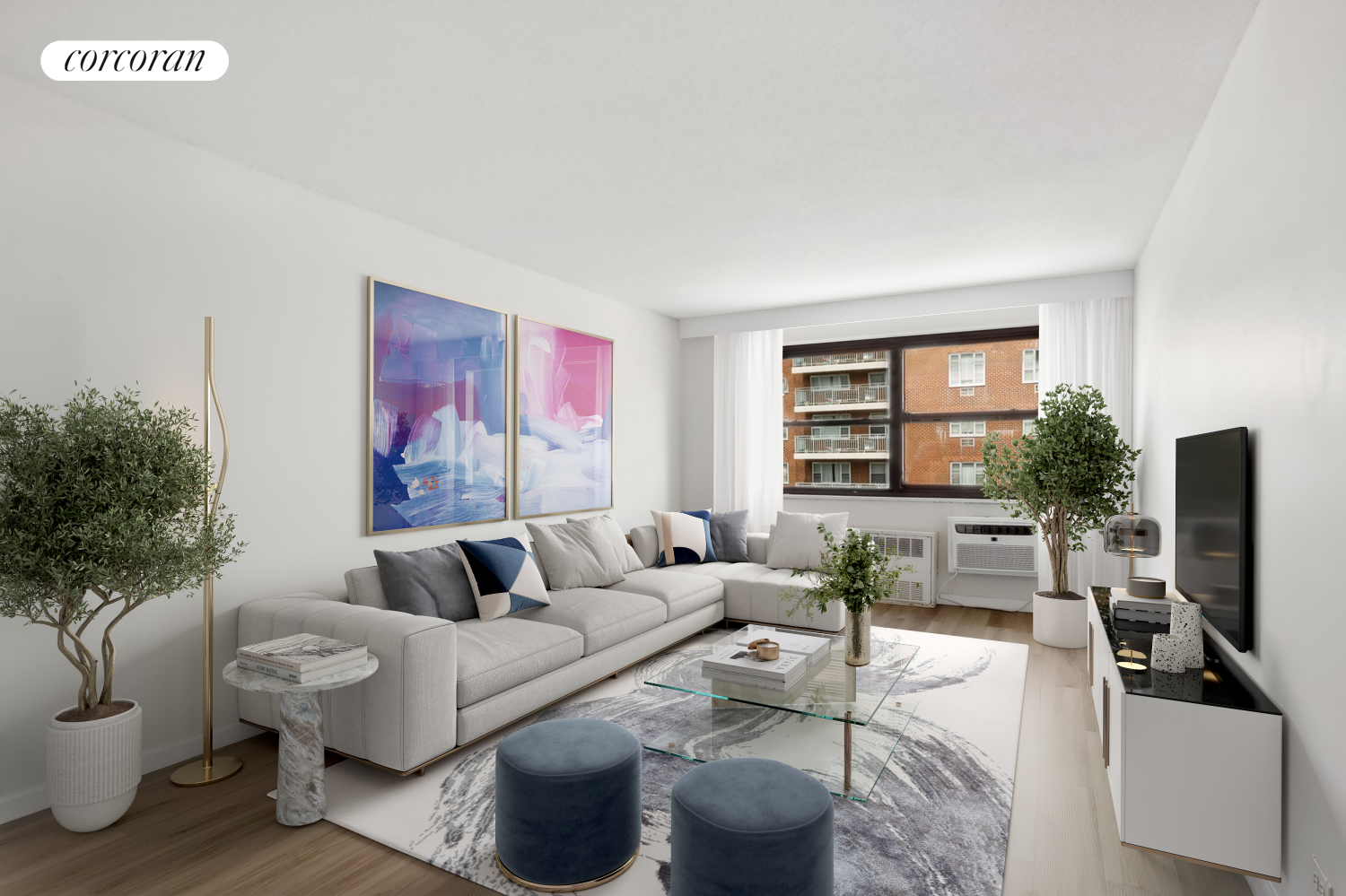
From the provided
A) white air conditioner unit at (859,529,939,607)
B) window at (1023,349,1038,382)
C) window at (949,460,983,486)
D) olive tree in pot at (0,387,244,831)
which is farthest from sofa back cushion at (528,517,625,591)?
window at (1023,349,1038,382)

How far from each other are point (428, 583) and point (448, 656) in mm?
750

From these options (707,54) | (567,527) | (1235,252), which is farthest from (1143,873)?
(567,527)

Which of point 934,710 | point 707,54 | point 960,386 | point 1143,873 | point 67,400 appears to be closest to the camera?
point 1143,873

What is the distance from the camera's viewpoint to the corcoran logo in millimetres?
2385

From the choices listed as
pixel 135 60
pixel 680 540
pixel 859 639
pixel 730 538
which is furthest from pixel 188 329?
pixel 730 538

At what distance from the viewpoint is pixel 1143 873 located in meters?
2.21

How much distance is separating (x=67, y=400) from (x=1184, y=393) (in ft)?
15.3

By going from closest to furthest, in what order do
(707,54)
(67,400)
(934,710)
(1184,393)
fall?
(707,54), (67,400), (1184,393), (934,710)

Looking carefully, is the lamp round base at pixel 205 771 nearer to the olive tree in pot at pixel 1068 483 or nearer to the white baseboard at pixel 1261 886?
the white baseboard at pixel 1261 886

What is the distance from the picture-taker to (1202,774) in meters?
2.04

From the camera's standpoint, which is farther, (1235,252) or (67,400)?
(67,400)

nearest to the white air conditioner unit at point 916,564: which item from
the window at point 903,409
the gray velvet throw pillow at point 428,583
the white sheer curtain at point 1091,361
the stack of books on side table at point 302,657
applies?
the window at point 903,409

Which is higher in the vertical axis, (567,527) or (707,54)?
(707,54)

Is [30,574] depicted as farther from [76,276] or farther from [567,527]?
[567,527]
